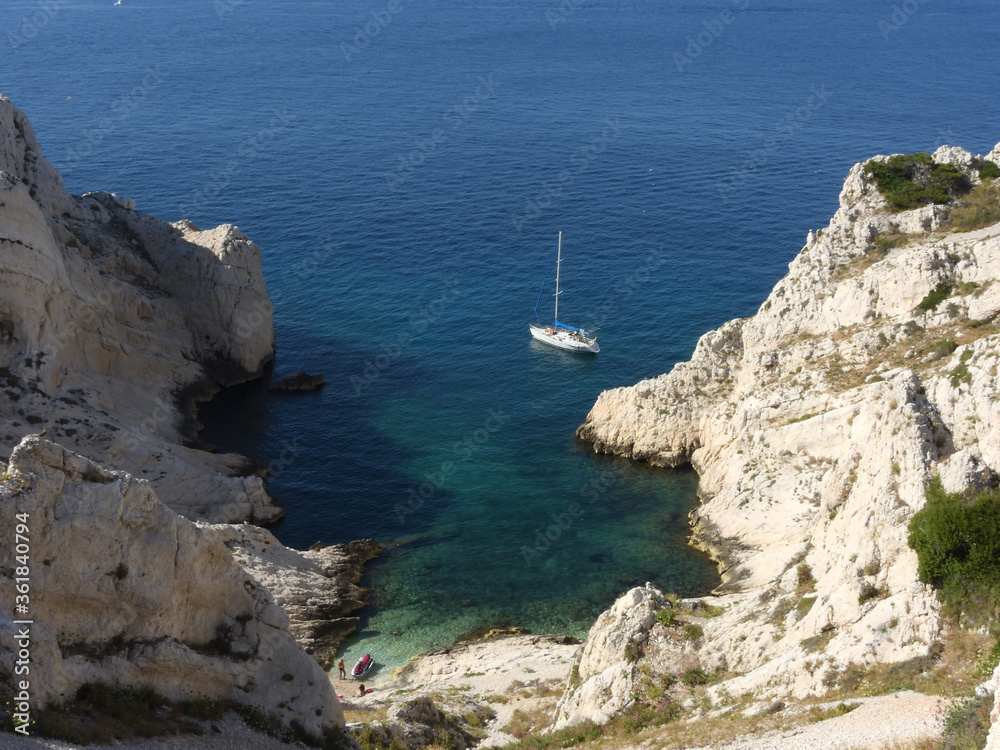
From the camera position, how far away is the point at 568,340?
302 feet

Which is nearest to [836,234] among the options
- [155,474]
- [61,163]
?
[155,474]

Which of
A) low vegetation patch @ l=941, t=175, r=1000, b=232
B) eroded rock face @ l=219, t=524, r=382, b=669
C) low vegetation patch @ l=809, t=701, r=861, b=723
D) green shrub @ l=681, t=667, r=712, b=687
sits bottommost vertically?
eroded rock face @ l=219, t=524, r=382, b=669

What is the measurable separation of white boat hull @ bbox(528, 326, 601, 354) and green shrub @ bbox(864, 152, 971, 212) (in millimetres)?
30310

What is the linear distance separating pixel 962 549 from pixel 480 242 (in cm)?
8692

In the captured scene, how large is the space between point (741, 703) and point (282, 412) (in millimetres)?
56200

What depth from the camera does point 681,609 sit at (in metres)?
41.6

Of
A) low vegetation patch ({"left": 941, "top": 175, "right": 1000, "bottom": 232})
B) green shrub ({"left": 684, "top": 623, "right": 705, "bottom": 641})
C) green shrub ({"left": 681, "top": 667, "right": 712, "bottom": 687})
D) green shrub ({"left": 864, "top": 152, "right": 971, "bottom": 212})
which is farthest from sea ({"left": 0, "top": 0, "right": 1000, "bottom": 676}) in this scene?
low vegetation patch ({"left": 941, "top": 175, "right": 1000, "bottom": 232})

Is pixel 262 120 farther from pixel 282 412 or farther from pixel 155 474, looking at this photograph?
pixel 155 474

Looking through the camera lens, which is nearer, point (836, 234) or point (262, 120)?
point (836, 234)

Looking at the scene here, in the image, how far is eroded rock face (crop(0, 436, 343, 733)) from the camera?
1214 inches

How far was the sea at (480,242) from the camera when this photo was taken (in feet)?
213

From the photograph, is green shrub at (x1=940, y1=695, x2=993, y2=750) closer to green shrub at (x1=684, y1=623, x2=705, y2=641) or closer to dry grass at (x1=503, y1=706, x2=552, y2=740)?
green shrub at (x1=684, y1=623, x2=705, y2=641)

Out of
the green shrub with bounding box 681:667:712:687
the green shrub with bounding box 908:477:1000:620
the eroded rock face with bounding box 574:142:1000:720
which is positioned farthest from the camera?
the green shrub with bounding box 681:667:712:687

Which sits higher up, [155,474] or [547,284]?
[547,284]
